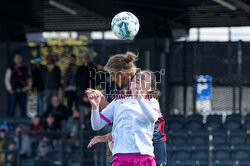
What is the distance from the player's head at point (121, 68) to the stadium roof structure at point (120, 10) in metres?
9.05

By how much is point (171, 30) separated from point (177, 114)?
3239 millimetres

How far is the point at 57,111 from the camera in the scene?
1358 cm

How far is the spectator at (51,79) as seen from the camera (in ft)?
47.6

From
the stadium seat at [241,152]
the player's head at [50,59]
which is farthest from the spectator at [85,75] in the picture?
the stadium seat at [241,152]

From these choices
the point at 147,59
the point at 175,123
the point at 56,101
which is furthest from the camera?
the point at 175,123

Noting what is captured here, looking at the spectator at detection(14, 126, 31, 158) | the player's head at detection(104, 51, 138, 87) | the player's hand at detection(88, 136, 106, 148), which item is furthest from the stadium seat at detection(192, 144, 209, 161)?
the player's head at detection(104, 51, 138, 87)

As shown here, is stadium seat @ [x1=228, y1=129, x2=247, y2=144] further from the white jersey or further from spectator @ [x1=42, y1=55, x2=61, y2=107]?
the white jersey

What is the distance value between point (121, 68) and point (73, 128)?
812 centimetres

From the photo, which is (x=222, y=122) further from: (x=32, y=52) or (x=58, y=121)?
(x=32, y=52)

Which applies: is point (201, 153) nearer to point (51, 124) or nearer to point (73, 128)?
point (73, 128)

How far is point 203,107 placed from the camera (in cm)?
1515

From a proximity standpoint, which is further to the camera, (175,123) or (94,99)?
(175,123)

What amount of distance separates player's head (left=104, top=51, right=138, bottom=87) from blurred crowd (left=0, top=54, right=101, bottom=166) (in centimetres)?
699

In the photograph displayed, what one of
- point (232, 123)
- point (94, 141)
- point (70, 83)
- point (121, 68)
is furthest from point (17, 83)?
point (121, 68)
